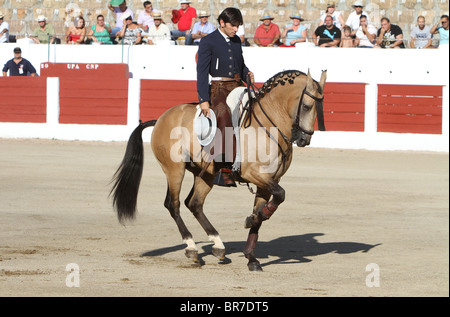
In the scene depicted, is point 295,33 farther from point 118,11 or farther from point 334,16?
point 118,11

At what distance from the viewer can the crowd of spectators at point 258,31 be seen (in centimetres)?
1534

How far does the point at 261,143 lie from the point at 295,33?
34.0 feet

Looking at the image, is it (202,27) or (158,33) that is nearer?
(202,27)

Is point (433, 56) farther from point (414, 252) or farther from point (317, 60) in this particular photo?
point (414, 252)

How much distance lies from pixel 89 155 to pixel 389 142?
496cm

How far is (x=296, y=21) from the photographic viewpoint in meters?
15.8

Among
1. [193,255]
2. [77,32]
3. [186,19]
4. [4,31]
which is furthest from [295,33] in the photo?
[193,255]

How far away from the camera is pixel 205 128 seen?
19.5 ft

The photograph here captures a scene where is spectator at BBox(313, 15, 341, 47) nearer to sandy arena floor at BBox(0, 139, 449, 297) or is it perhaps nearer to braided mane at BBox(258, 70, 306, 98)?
sandy arena floor at BBox(0, 139, 449, 297)

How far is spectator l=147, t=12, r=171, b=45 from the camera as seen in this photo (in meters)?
16.2

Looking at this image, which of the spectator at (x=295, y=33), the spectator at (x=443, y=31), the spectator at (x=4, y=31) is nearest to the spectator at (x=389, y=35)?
the spectator at (x=443, y=31)

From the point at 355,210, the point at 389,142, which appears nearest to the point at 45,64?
the point at 389,142

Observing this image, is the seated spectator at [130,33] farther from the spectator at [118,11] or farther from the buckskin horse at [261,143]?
the buckskin horse at [261,143]

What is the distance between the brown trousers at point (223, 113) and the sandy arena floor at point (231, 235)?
0.73 m
